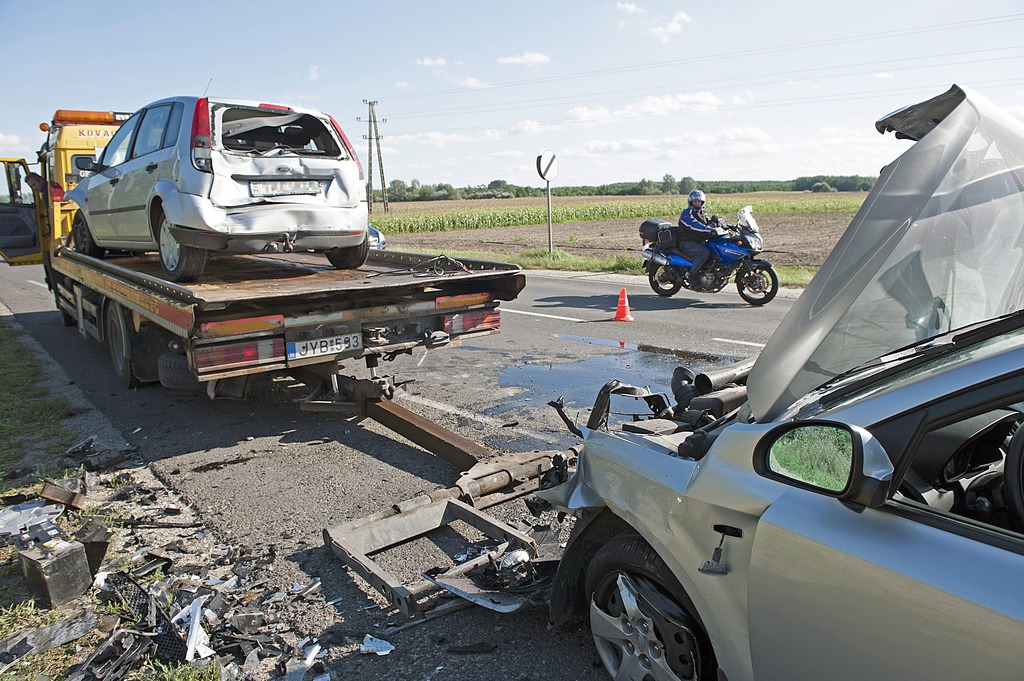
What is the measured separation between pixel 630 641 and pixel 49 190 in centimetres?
1207

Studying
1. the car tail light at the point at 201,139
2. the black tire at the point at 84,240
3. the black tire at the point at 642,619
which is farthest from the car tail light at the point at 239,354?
the black tire at the point at 84,240

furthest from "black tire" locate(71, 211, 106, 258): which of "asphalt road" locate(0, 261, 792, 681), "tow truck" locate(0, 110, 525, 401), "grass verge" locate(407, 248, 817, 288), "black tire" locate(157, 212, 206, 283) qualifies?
"grass verge" locate(407, 248, 817, 288)

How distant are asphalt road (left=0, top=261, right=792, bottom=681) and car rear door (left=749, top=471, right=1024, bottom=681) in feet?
3.76

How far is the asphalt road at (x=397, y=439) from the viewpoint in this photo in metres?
3.20

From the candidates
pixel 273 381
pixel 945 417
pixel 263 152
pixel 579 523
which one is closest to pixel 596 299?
pixel 273 381

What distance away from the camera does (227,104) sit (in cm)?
646

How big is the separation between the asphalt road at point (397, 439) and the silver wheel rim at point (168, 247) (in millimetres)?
1337

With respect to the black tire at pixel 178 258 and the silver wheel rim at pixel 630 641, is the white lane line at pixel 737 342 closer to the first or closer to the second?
the black tire at pixel 178 258

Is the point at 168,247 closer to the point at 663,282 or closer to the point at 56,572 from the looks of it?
the point at 56,572

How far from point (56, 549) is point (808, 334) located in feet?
11.5

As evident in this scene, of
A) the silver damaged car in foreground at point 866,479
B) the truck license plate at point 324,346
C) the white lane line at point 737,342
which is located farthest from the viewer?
the white lane line at point 737,342

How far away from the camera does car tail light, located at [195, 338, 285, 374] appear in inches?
200

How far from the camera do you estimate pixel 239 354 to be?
5.21 metres

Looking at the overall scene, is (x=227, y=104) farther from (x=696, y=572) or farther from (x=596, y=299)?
(x=596, y=299)
